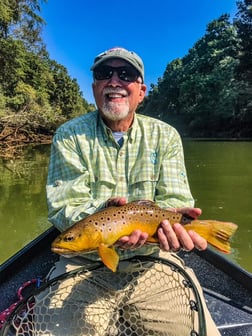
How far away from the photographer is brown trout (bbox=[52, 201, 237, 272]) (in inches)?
69.7

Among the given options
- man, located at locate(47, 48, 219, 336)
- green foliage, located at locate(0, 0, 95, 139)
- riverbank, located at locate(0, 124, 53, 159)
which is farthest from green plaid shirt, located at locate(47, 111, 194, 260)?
green foliage, located at locate(0, 0, 95, 139)

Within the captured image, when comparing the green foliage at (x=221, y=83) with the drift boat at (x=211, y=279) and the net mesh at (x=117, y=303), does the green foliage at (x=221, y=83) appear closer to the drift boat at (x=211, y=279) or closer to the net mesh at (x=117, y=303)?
the drift boat at (x=211, y=279)

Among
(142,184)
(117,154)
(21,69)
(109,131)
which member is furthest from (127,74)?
(21,69)

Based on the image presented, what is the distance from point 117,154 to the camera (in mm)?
2432

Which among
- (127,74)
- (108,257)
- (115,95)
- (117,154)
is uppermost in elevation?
Answer: (127,74)

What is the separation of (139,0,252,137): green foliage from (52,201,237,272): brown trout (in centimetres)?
3309

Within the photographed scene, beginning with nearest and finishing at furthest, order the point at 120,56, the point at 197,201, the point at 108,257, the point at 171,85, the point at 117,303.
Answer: the point at 108,257 < the point at 117,303 < the point at 120,56 < the point at 197,201 < the point at 171,85

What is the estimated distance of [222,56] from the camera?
134ft

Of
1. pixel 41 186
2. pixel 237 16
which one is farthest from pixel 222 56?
pixel 41 186

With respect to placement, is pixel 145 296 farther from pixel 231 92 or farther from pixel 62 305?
pixel 231 92

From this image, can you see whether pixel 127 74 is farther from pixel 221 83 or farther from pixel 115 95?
pixel 221 83

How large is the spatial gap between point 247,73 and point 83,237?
33.8 metres

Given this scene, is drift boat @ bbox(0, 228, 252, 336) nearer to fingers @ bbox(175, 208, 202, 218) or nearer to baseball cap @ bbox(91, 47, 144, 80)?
fingers @ bbox(175, 208, 202, 218)

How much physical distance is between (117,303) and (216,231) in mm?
807
